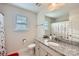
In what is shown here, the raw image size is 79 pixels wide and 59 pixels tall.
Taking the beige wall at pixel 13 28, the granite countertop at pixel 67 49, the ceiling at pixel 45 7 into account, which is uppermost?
the ceiling at pixel 45 7

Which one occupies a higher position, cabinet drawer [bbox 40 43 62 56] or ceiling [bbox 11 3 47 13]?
ceiling [bbox 11 3 47 13]

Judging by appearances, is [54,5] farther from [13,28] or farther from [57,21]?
[13,28]

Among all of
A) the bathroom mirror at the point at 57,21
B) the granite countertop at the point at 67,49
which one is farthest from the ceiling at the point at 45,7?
the granite countertop at the point at 67,49

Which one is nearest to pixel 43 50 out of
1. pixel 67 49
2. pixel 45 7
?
pixel 67 49

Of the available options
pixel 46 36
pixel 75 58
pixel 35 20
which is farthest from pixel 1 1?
pixel 75 58

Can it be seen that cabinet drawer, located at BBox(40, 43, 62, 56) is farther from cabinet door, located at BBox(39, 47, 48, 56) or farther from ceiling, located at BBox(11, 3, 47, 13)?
ceiling, located at BBox(11, 3, 47, 13)

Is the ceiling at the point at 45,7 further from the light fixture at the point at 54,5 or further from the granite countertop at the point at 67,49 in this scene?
the granite countertop at the point at 67,49

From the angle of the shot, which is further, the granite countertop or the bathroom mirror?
the bathroom mirror

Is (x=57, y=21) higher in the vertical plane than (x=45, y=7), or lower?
lower

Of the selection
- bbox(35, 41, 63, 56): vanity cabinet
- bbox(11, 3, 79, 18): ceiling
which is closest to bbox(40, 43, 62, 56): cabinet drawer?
bbox(35, 41, 63, 56): vanity cabinet

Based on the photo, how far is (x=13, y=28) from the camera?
4.26 feet

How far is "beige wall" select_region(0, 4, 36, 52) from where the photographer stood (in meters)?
1.28

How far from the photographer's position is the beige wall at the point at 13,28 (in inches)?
50.5

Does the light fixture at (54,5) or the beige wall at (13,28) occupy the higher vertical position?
the light fixture at (54,5)
